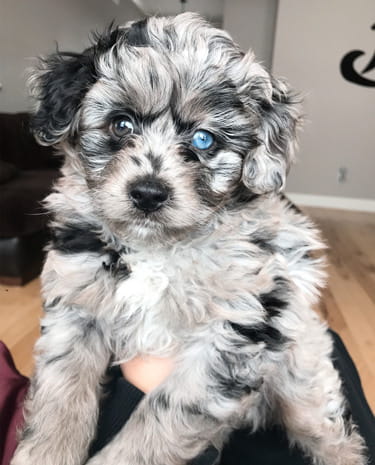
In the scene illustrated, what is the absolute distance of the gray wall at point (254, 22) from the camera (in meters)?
10.7

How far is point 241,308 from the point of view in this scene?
163 centimetres

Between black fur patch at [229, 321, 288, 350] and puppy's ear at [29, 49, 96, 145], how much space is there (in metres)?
0.86

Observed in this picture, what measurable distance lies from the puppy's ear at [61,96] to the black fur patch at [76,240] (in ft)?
1.00

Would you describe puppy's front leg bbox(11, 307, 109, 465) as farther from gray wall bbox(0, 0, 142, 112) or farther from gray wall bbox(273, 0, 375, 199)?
gray wall bbox(273, 0, 375, 199)

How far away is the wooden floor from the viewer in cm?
385

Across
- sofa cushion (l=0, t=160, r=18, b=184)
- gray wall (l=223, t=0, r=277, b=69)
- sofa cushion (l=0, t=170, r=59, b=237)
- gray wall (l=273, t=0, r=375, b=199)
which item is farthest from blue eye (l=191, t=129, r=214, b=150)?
gray wall (l=223, t=0, r=277, b=69)

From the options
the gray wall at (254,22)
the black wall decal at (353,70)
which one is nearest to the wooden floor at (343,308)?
the black wall decal at (353,70)

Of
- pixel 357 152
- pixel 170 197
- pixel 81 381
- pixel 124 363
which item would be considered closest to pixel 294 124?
pixel 170 197

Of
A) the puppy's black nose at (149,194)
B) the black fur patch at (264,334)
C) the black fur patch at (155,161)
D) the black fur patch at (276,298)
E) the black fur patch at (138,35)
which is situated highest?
the black fur patch at (138,35)

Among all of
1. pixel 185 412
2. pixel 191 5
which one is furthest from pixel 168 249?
pixel 191 5

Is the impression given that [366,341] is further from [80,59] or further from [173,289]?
[80,59]

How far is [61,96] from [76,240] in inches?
19.3

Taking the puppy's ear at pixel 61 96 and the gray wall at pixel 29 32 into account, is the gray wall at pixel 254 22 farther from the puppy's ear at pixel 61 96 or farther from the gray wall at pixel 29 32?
the puppy's ear at pixel 61 96

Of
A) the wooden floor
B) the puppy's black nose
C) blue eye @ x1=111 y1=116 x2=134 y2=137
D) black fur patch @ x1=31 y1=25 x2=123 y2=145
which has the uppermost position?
black fur patch @ x1=31 y1=25 x2=123 y2=145
